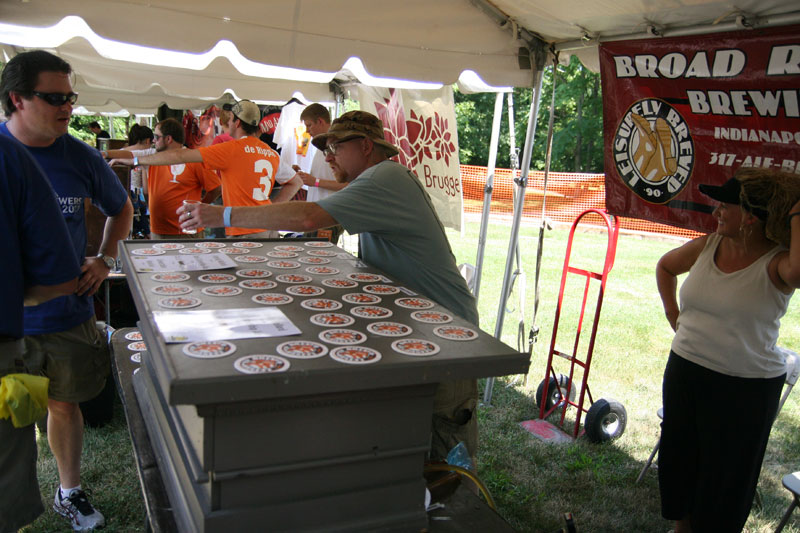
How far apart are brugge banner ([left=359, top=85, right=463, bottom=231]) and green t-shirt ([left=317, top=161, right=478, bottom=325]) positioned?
8.13ft

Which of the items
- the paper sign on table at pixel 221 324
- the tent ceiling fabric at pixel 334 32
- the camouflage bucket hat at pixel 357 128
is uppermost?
the tent ceiling fabric at pixel 334 32

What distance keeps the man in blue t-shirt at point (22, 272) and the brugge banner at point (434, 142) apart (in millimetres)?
3141

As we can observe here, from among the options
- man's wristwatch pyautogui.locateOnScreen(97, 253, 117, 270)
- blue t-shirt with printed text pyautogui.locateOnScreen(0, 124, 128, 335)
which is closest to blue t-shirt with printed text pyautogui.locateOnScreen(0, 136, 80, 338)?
blue t-shirt with printed text pyautogui.locateOnScreen(0, 124, 128, 335)

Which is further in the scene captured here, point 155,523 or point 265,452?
point 155,523

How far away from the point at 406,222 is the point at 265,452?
114cm

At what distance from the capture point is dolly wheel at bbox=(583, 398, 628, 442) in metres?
3.96

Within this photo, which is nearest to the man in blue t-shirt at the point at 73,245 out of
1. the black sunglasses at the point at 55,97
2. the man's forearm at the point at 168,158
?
the black sunglasses at the point at 55,97

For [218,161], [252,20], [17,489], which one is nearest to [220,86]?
[218,161]

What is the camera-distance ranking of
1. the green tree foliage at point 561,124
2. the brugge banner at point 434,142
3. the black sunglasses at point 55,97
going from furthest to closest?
1. the green tree foliage at point 561,124
2. the brugge banner at point 434,142
3. the black sunglasses at point 55,97

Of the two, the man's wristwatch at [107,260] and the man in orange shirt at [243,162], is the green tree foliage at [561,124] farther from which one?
the man's wristwatch at [107,260]

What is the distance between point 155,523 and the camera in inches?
61.5

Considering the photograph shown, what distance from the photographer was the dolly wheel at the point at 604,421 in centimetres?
396

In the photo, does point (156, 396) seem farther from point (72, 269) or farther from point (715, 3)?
point (715, 3)

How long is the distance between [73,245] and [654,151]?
2.82m
